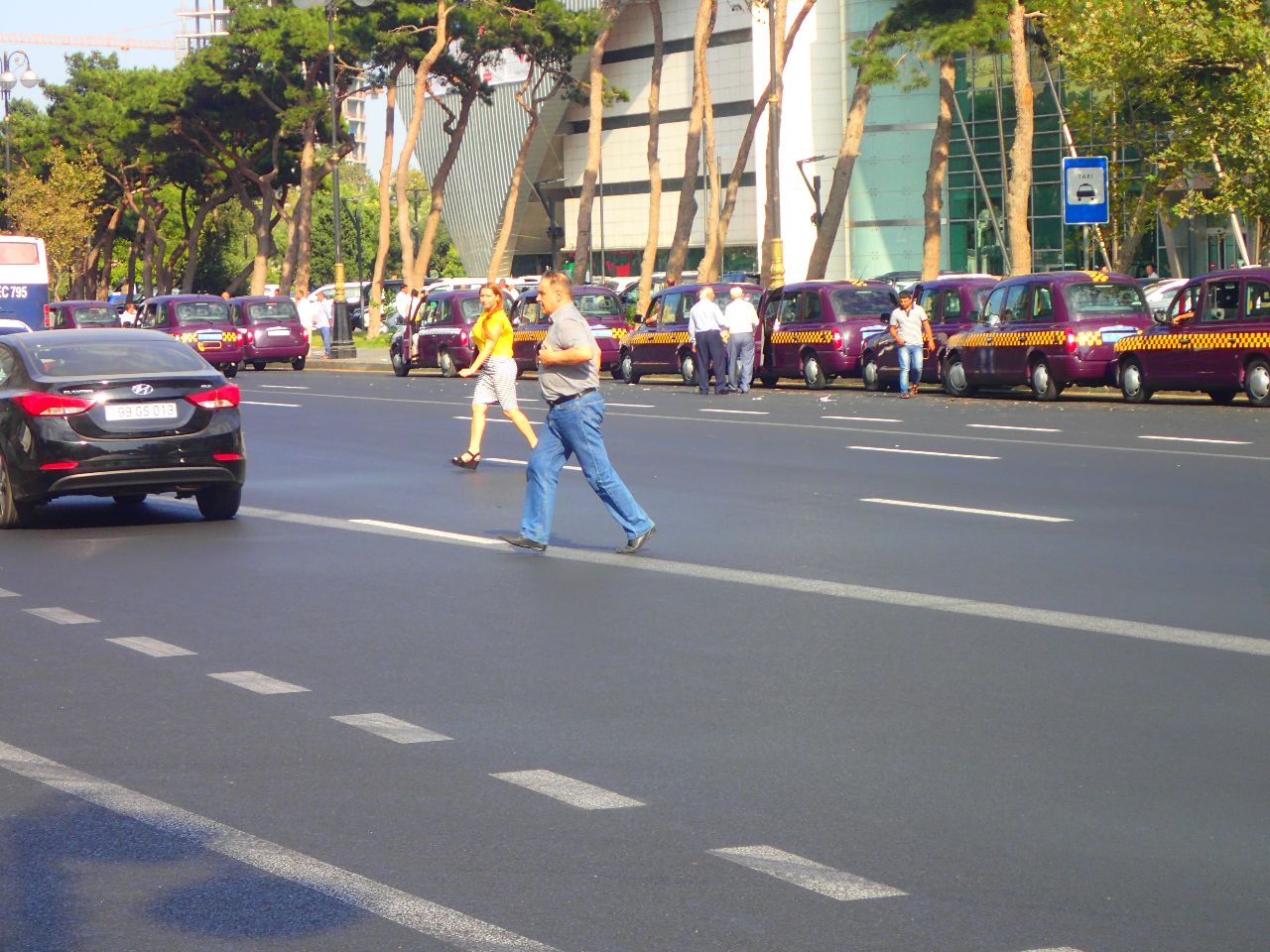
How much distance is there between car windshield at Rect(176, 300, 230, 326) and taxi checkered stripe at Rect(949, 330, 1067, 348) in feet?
66.8

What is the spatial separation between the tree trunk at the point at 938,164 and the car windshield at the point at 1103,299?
1606 cm

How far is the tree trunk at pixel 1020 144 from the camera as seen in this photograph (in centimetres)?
3750

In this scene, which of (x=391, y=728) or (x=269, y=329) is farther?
(x=269, y=329)

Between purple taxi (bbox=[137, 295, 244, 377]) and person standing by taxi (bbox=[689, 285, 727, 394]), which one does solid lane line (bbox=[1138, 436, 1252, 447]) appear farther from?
purple taxi (bbox=[137, 295, 244, 377])

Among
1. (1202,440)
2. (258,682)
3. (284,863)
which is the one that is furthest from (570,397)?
(1202,440)

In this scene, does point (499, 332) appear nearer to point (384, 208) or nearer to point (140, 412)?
point (140, 412)

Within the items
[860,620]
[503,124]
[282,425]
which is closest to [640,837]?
[860,620]

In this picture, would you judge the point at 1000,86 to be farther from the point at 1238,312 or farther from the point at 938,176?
the point at 1238,312

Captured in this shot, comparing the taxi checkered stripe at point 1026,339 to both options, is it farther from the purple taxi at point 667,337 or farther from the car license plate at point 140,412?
the car license plate at point 140,412

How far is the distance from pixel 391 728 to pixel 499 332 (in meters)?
12.4

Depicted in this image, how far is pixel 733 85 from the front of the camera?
9762 cm

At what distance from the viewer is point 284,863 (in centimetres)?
559

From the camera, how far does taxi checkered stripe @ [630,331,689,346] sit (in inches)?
1347

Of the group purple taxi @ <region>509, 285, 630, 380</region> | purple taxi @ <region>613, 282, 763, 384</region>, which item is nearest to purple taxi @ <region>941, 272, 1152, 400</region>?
purple taxi @ <region>613, 282, 763, 384</region>
